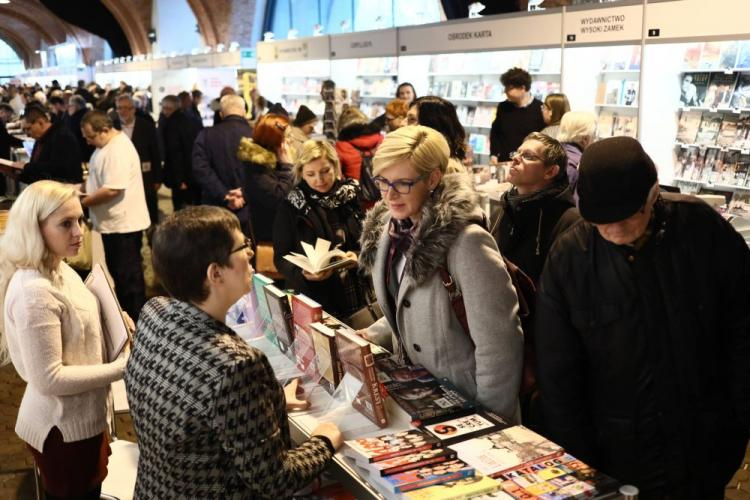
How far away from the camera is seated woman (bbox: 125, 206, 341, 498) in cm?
164

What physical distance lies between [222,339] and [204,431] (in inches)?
8.0

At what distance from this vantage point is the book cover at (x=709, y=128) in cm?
612

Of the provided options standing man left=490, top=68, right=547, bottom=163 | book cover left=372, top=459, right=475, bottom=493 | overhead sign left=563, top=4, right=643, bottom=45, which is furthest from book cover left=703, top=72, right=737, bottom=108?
book cover left=372, top=459, right=475, bottom=493

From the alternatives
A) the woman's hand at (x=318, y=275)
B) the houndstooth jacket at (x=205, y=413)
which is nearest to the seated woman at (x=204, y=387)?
the houndstooth jacket at (x=205, y=413)

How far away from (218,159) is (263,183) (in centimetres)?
159

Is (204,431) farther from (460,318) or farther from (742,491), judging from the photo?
(742,491)

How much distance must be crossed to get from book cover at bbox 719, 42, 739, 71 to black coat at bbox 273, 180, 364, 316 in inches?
150

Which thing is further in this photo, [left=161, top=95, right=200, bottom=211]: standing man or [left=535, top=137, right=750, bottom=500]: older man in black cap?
[left=161, top=95, right=200, bottom=211]: standing man

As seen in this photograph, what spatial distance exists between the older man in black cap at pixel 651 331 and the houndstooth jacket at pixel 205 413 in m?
0.80

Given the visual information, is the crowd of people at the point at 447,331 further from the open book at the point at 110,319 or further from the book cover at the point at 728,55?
the book cover at the point at 728,55

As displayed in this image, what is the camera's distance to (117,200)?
5.39 metres

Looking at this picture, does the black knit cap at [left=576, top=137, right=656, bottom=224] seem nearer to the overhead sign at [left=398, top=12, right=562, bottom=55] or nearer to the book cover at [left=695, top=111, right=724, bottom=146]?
the book cover at [left=695, top=111, right=724, bottom=146]

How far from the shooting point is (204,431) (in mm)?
1649

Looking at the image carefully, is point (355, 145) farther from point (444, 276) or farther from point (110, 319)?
point (444, 276)
